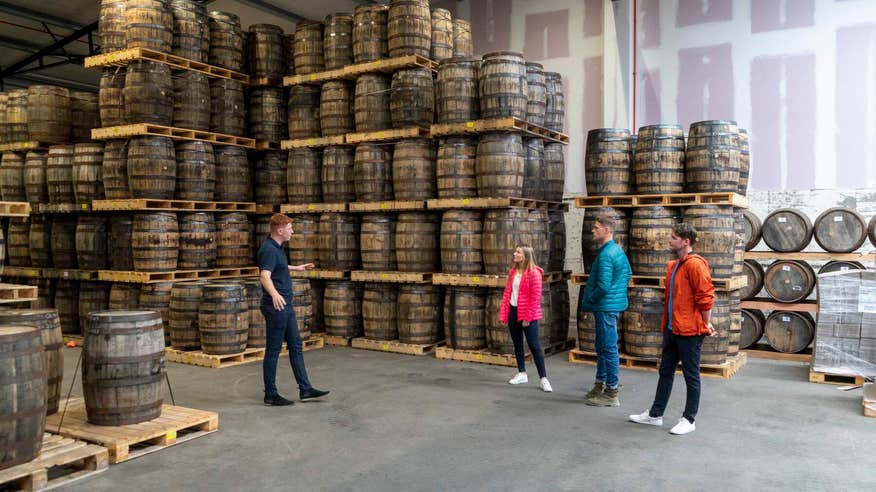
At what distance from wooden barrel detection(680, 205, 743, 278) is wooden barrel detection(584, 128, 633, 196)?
1.12m

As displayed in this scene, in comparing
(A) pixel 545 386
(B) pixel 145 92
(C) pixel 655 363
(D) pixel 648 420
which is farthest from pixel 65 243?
(D) pixel 648 420

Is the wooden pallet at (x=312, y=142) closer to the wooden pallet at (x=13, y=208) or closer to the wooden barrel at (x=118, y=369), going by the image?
the wooden pallet at (x=13, y=208)

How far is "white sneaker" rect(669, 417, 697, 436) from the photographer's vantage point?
6078mm

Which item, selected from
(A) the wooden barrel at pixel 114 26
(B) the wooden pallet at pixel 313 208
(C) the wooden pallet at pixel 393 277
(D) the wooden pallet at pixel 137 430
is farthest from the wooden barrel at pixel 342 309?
(A) the wooden barrel at pixel 114 26

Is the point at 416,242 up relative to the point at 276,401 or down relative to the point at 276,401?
up

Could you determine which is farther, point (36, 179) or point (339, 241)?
point (36, 179)

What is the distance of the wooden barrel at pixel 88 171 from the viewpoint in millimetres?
10773

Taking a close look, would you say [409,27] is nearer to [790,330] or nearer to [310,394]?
[310,394]

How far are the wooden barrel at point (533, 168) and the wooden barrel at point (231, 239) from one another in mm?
4727

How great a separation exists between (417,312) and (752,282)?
508cm

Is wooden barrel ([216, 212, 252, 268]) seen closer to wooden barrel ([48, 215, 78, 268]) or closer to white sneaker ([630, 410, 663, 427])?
wooden barrel ([48, 215, 78, 268])

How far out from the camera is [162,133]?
33.4 feet

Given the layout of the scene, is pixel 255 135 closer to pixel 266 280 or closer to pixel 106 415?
pixel 266 280

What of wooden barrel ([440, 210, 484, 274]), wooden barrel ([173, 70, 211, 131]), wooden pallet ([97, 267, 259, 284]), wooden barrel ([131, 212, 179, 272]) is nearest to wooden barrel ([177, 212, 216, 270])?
wooden pallet ([97, 267, 259, 284])
